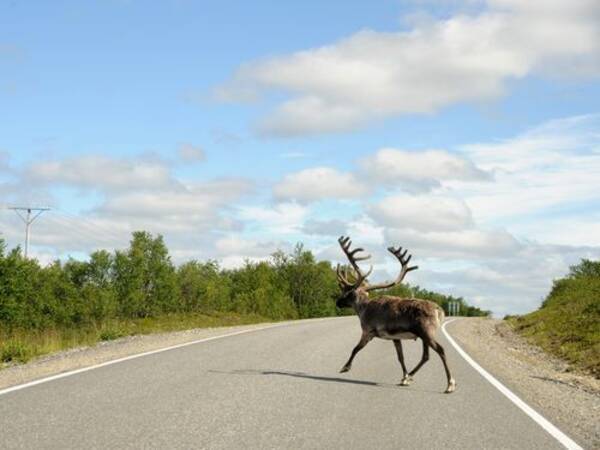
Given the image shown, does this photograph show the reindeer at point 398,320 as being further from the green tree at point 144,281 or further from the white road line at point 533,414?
the green tree at point 144,281

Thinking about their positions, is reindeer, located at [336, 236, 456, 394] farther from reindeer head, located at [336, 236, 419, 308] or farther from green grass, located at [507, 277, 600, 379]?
green grass, located at [507, 277, 600, 379]

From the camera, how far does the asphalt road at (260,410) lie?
6.21m

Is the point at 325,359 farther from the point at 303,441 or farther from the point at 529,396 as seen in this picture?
the point at 303,441

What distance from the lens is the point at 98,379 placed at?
32.4 feet

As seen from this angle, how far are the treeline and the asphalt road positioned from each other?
128ft

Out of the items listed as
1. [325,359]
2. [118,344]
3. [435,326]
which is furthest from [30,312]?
[435,326]

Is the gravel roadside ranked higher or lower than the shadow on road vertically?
lower

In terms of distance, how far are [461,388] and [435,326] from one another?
36.0 inches

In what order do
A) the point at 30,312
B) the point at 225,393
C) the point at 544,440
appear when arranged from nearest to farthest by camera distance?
the point at 544,440
the point at 225,393
the point at 30,312

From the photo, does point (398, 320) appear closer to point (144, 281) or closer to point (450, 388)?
point (450, 388)

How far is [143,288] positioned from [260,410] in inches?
2734

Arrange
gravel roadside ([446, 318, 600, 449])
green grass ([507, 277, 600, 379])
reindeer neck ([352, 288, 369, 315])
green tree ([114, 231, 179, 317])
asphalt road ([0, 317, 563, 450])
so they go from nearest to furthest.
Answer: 1. asphalt road ([0, 317, 563, 450])
2. gravel roadside ([446, 318, 600, 449])
3. reindeer neck ([352, 288, 369, 315])
4. green grass ([507, 277, 600, 379])
5. green tree ([114, 231, 179, 317])

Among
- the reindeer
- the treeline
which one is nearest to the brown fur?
the reindeer

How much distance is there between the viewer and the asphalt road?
6.21m
